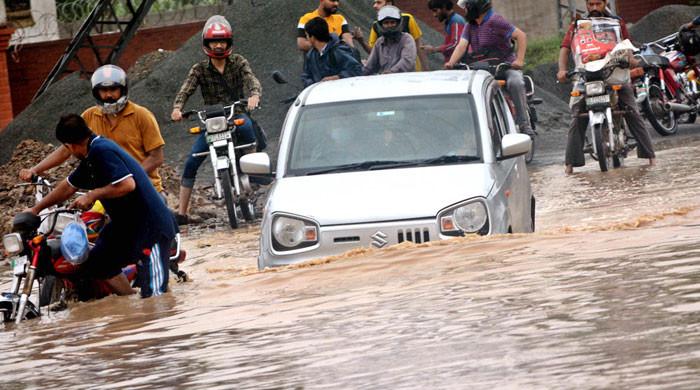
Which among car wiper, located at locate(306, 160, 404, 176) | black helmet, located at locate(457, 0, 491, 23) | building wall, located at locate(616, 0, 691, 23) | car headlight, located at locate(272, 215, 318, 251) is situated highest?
building wall, located at locate(616, 0, 691, 23)

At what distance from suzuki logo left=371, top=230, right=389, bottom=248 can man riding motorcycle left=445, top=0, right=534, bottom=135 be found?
811cm

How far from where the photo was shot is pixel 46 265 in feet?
32.6

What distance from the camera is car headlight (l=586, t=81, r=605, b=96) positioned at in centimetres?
1725

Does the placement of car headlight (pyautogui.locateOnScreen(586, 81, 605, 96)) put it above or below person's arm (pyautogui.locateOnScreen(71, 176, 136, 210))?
above

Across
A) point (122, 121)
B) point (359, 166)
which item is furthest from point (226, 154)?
point (359, 166)

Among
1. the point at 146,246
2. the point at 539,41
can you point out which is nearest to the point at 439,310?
the point at 146,246

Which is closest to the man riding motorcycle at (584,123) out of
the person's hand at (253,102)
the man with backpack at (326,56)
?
the man with backpack at (326,56)

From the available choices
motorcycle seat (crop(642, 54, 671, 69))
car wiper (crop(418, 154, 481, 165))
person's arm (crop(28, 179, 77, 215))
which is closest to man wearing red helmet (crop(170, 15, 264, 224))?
→ car wiper (crop(418, 154, 481, 165))

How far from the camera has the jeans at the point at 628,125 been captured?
57.6ft

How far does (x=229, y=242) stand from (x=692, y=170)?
4.75 m

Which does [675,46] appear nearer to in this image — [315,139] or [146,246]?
[315,139]

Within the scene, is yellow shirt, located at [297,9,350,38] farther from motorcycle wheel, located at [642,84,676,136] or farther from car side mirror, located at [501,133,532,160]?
car side mirror, located at [501,133,532,160]

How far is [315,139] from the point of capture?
11242mm

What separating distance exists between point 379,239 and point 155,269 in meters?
1.40
